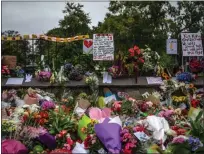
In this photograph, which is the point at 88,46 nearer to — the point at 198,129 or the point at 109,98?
the point at 109,98

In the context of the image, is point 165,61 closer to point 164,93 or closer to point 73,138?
point 164,93

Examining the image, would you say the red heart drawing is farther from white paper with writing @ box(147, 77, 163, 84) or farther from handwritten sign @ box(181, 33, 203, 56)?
handwritten sign @ box(181, 33, 203, 56)

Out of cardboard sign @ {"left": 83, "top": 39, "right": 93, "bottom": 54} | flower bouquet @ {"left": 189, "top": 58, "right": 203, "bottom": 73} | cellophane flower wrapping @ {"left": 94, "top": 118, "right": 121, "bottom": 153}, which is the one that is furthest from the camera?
cardboard sign @ {"left": 83, "top": 39, "right": 93, "bottom": 54}

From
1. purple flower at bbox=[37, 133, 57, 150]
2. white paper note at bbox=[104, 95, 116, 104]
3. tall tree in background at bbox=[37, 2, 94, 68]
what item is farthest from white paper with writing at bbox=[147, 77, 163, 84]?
purple flower at bbox=[37, 133, 57, 150]

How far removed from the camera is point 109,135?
3.17 m

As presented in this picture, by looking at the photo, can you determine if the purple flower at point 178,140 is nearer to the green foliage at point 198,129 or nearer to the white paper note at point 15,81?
the green foliage at point 198,129

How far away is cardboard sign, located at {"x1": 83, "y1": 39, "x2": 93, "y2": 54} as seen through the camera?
5660 millimetres

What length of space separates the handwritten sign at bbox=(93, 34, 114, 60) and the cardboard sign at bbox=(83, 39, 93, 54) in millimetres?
181

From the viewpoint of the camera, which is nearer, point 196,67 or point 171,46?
point 196,67

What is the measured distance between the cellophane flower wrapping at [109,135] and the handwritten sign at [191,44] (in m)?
2.62

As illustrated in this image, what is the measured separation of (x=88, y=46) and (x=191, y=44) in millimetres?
1519

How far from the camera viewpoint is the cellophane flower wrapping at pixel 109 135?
3115 millimetres

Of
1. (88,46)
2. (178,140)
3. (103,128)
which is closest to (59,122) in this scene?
(103,128)

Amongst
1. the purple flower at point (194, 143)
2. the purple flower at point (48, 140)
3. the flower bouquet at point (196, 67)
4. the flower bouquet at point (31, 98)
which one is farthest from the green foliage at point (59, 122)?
the flower bouquet at point (196, 67)
